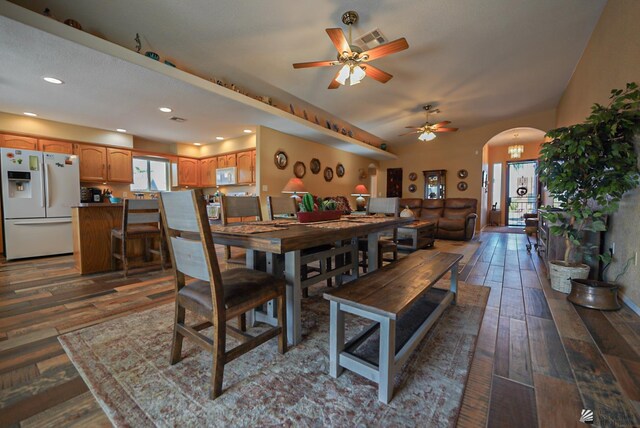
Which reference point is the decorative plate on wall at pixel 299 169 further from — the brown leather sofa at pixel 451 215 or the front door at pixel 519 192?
the front door at pixel 519 192

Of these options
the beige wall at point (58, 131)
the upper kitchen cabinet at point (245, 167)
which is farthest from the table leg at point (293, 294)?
the beige wall at point (58, 131)

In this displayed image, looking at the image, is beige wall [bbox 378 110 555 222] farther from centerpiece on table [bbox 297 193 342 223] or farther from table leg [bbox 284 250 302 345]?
Answer: table leg [bbox 284 250 302 345]

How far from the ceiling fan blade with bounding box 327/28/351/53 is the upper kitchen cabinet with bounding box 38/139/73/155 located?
534 cm

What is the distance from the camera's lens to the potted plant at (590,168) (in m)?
1.96

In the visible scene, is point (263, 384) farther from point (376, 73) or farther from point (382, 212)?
point (376, 73)

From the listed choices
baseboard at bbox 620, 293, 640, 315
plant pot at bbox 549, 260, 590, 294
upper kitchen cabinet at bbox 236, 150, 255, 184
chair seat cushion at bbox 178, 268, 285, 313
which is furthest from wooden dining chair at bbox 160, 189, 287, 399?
upper kitchen cabinet at bbox 236, 150, 255, 184

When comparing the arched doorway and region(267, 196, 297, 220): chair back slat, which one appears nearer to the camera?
region(267, 196, 297, 220): chair back slat

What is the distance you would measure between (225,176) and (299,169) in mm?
1782

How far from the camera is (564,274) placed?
2.48 m

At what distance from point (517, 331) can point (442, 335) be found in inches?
21.9

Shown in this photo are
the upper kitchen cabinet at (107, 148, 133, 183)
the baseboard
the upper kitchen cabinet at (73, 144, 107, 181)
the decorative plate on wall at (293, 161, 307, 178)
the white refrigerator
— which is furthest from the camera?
the decorative plate on wall at (293, 161, 307, 178)

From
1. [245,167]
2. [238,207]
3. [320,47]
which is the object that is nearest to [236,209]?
[238,207]

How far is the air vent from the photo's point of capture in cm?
298

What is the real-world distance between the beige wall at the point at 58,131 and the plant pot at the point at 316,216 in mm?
5472
